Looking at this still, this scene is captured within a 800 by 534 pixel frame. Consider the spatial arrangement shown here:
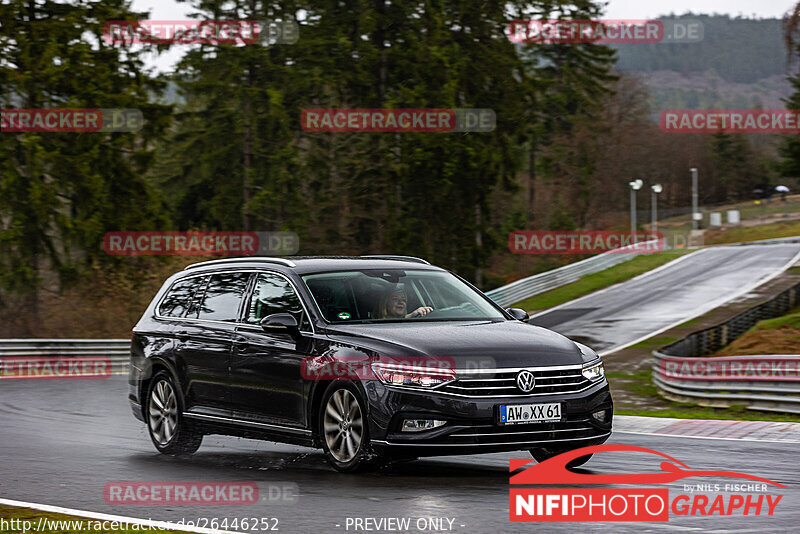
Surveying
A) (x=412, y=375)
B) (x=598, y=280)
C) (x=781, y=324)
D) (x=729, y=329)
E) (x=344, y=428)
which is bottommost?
(x=598, y=280)

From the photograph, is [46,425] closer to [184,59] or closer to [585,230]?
[184,59]

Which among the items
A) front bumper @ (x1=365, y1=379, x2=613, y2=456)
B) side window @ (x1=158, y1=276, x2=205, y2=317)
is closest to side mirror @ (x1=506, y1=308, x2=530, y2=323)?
front bumper @ (x1=365, y1=379, x2=613, y2=456)

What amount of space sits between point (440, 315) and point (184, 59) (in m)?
44.9

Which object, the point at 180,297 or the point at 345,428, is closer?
the point at 345,428

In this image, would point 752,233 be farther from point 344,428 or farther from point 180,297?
point 344,428

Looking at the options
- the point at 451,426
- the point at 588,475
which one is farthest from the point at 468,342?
the point at 588,475

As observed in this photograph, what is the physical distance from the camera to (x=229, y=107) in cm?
5453

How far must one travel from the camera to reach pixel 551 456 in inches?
398

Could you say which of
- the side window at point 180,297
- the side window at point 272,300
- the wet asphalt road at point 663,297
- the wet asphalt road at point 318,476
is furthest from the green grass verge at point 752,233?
the side window at point 272,300

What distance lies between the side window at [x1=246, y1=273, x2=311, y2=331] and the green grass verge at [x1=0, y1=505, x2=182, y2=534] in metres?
3.05

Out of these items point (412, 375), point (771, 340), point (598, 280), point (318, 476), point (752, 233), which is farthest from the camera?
point (752, 233)

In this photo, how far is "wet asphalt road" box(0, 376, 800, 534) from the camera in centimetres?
758

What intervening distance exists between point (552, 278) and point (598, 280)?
123 inches

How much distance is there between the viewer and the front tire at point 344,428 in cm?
936
